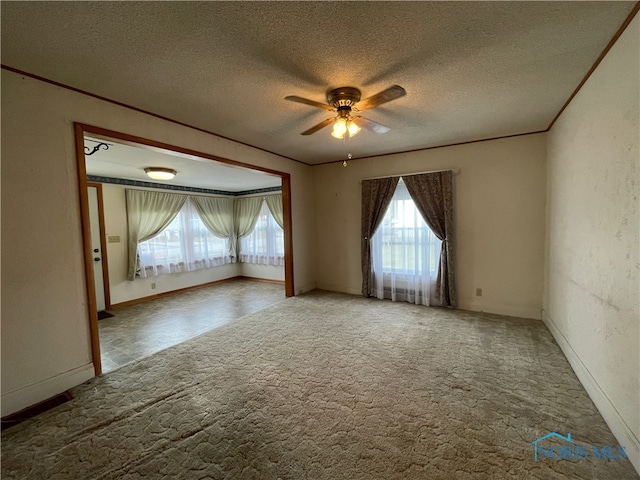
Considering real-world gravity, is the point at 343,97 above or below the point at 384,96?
above

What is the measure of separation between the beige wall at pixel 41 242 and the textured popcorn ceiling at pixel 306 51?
8.8 inches

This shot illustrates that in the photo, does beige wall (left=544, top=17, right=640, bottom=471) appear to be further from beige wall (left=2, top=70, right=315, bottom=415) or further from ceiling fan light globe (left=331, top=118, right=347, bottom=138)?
beige wall (left=2, top=70, right=315, bottom=415)

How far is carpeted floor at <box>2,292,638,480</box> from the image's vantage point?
4.63ft

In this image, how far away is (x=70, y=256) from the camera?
213 cm

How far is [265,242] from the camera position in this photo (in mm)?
6375

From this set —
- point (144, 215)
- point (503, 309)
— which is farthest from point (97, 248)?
point (503, 309)

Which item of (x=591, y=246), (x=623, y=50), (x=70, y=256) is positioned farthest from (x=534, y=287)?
(x=70, y=256)

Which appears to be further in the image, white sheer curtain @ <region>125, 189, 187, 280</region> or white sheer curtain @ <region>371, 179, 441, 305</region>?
white sheer curtain @ <region>125, 189, 187, 280</region>

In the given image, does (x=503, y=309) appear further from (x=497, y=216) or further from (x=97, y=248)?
(x=97, y=248)

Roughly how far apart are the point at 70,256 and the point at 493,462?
125 inches

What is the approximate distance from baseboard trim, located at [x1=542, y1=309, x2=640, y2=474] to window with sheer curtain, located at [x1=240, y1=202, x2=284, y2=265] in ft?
16.1

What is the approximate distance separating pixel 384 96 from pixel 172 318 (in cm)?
394

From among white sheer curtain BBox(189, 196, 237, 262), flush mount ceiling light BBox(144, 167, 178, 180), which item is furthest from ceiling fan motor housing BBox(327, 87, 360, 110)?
white sheer curtain BBox(189, 196, 237, 262)

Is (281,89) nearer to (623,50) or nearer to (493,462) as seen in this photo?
(623,50)
